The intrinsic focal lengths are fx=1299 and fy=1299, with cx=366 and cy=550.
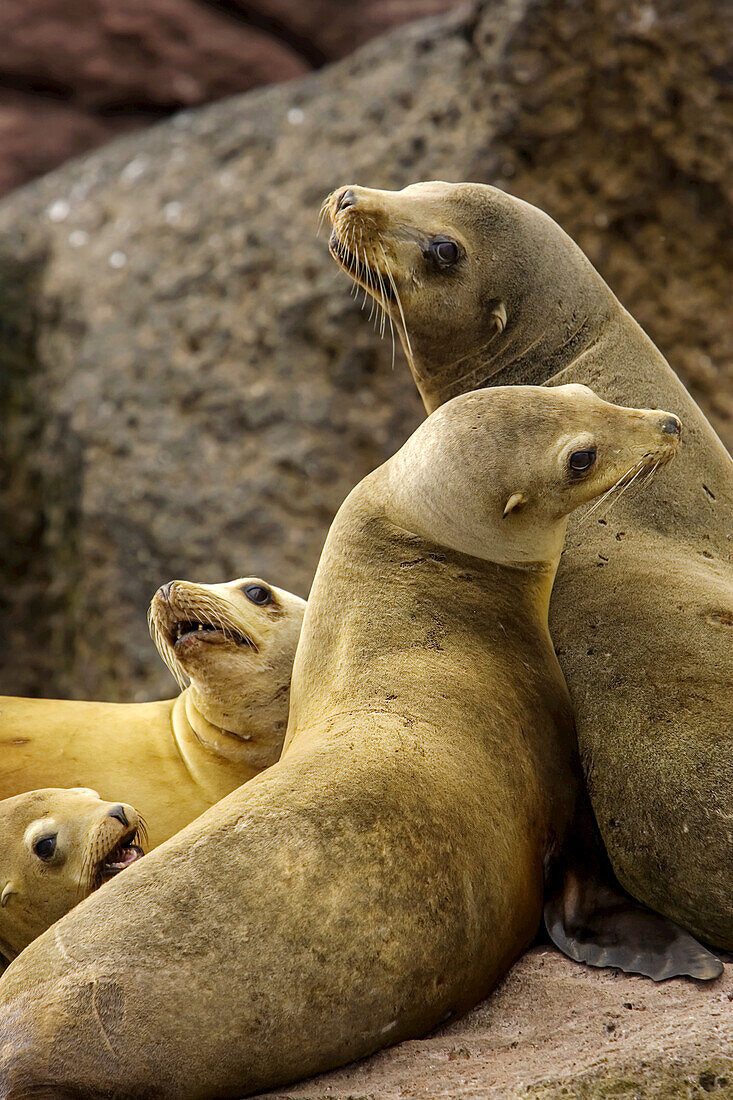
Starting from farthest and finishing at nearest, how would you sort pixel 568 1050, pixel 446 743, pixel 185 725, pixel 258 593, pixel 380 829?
pixel 258 593, pixel 185 725, pixel 446 743, pixel 380 829, pixel 568 1050

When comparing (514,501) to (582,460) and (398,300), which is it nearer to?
(582,460)

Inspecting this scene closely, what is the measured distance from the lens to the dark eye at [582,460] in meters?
2.92

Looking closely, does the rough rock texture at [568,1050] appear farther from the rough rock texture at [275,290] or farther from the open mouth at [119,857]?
the rough rock texture at [275,290]

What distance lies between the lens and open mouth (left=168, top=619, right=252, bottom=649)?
3.71 metres

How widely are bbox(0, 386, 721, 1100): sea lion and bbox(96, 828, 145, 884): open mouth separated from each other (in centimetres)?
47

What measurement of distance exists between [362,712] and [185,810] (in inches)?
36.6

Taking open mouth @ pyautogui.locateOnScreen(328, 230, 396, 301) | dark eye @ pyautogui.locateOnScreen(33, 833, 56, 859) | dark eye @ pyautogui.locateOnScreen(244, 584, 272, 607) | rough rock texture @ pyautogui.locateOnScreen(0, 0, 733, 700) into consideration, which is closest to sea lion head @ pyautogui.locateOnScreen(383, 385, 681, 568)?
open mouth @ pyautogui.locateOnScreen(328, 230, 396, 301)

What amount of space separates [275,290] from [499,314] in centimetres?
505

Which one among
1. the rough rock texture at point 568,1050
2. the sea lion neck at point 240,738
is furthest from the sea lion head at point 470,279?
the rough rock texture at point 568,1050

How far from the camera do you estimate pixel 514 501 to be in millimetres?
2928

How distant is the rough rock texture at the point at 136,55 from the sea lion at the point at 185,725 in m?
7.81

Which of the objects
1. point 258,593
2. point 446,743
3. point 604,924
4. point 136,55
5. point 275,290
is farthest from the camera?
point 136,55

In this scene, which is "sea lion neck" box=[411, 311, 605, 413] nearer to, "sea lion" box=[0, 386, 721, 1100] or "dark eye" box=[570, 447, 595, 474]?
"sea lion" box=[0, 386, 721, 1100]

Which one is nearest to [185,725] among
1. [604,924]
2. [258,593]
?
[258,593]
